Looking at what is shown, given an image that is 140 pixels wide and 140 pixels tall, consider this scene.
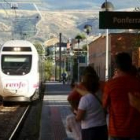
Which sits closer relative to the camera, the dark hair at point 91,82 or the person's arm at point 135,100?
the person's arm at point 135,100

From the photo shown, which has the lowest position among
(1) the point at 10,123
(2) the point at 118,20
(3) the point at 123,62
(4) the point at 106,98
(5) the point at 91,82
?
(1) the point at 10,123

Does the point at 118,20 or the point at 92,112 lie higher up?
the point at 118,20

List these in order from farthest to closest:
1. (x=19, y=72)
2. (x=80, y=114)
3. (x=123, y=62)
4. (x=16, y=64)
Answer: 1. (x=16, y=64)
2. (x=19, y=72)
3. (x=80, y=114)
4. (x=123, y=62)

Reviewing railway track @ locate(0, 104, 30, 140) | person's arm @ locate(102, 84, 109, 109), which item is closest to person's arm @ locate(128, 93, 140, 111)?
person's arm @ locate(102, 84, 109, 109)

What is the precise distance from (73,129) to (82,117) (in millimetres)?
816

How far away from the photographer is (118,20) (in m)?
14.2

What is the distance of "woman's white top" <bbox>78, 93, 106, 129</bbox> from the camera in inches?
336

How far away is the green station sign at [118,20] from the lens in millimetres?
14102

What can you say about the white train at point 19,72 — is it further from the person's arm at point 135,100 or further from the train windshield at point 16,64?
the person's arm at point 135,100

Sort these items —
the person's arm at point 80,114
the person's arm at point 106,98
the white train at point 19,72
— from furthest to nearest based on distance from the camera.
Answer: the white train at point 19,72
the person's arm at point 80,114
the person's arm at point 106,98

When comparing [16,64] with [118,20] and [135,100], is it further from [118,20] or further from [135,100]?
[135,100]

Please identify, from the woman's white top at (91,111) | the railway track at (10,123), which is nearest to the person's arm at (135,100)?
the woman's white top at (91,111)

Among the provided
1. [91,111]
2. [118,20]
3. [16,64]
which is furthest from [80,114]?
[16,64]

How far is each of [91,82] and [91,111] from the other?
392mm
